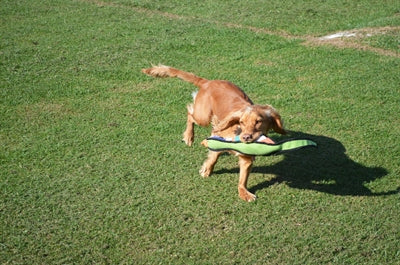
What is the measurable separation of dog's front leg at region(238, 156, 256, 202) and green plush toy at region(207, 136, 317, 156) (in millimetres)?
247

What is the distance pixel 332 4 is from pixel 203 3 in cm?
273

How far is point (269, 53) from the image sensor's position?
8734mm

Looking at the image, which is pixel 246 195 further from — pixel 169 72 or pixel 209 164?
pixel 169 72

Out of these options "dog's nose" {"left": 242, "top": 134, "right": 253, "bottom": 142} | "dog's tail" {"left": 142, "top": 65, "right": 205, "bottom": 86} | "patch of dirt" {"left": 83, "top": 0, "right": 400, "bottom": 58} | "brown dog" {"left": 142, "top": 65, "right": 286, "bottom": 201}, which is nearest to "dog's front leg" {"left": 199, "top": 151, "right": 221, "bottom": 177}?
"brown dog" {"left": 142, "top": 65, "right": 286, "bottom": 201}

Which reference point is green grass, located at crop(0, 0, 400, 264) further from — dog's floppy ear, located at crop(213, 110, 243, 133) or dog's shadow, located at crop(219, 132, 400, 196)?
dog's floppy ear, located at crop(213, 110, 243, 133)

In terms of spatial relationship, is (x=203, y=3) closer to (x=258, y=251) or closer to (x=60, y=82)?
(x=60, y=82)

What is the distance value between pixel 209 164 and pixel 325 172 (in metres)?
1.20

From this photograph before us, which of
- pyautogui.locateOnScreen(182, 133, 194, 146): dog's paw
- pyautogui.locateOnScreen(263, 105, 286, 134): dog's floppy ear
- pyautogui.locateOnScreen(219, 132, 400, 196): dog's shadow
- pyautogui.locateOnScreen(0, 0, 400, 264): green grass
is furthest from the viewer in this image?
pyautogui.locateOnScreen(182, 133, 194, 146): dog's paw

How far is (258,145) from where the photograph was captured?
4.61 metres

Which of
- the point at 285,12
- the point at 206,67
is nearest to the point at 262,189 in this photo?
the point at 206,67

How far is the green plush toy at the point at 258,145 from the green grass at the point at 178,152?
1.69 feet

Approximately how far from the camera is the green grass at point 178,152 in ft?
14.4

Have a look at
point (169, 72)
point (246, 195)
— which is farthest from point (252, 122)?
point (169, 72)

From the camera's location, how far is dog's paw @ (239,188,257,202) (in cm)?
500
